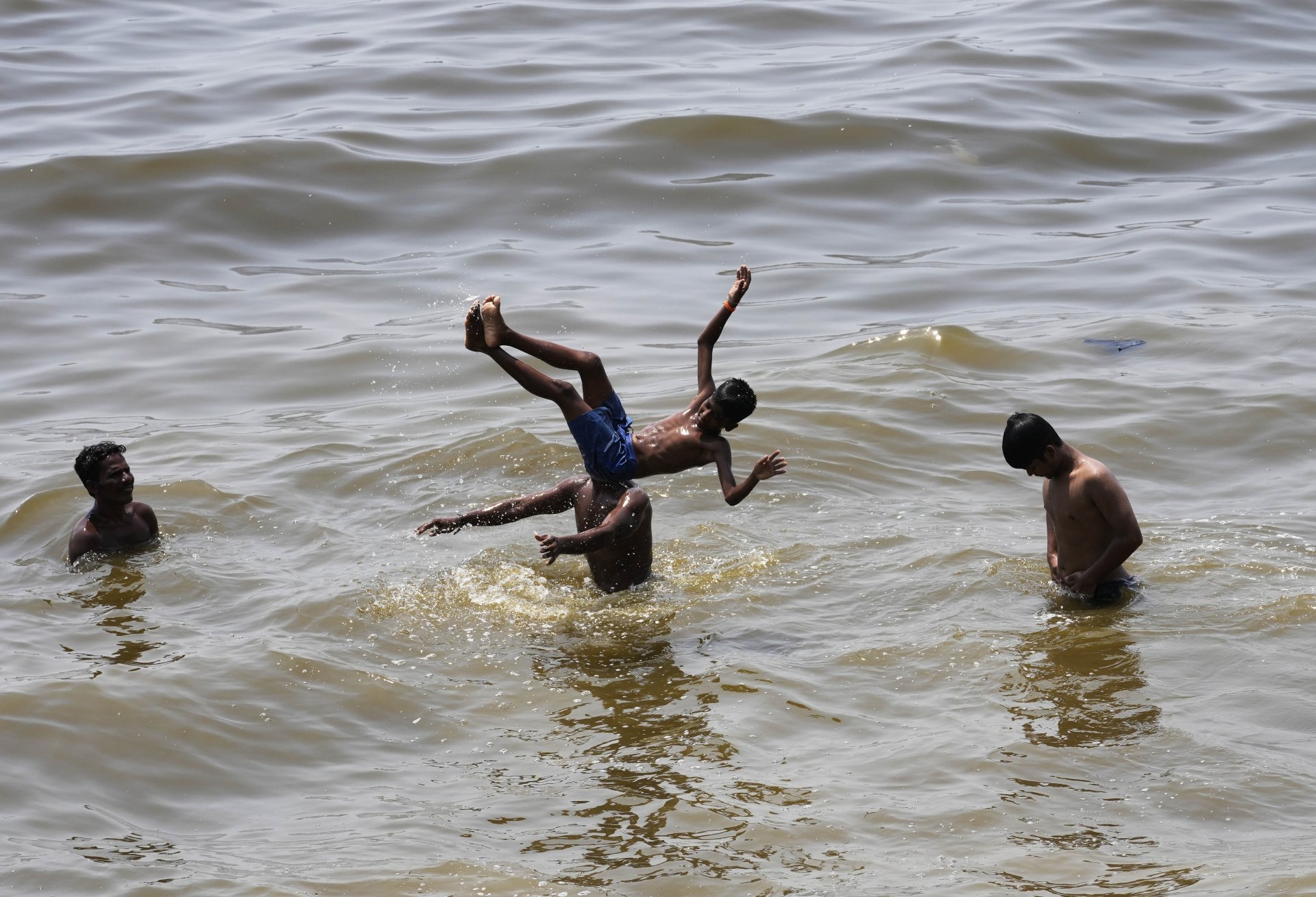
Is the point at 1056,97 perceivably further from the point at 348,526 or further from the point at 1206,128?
the point at 348,526

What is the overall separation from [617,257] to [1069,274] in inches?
160

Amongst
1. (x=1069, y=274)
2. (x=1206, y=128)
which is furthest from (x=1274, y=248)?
(x=1206, y=128)

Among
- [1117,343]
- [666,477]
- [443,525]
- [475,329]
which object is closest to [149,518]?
[443,525]

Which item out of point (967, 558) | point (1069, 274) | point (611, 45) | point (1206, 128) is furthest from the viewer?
point (611, 45)

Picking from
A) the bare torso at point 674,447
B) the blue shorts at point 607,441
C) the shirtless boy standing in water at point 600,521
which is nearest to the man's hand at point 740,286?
the bare torso at point 674,447

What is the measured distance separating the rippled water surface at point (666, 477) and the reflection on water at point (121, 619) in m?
0.03

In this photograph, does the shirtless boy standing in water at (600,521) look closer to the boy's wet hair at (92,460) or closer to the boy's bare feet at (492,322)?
the boy's bare feet at (492,322)

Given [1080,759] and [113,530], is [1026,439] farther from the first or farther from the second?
[113,530]

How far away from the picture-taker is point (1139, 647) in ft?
Result: 21.7

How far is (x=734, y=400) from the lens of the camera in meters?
7.32

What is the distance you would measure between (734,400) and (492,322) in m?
1.32

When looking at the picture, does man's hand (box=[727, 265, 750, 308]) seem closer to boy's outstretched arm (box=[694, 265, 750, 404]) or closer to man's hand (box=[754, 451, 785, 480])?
boy's outstretched arm (box=[694, 265, 750, 404])

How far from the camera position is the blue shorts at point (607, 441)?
718cm

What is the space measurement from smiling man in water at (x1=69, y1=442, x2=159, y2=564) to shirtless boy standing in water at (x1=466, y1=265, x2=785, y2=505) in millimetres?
2304
